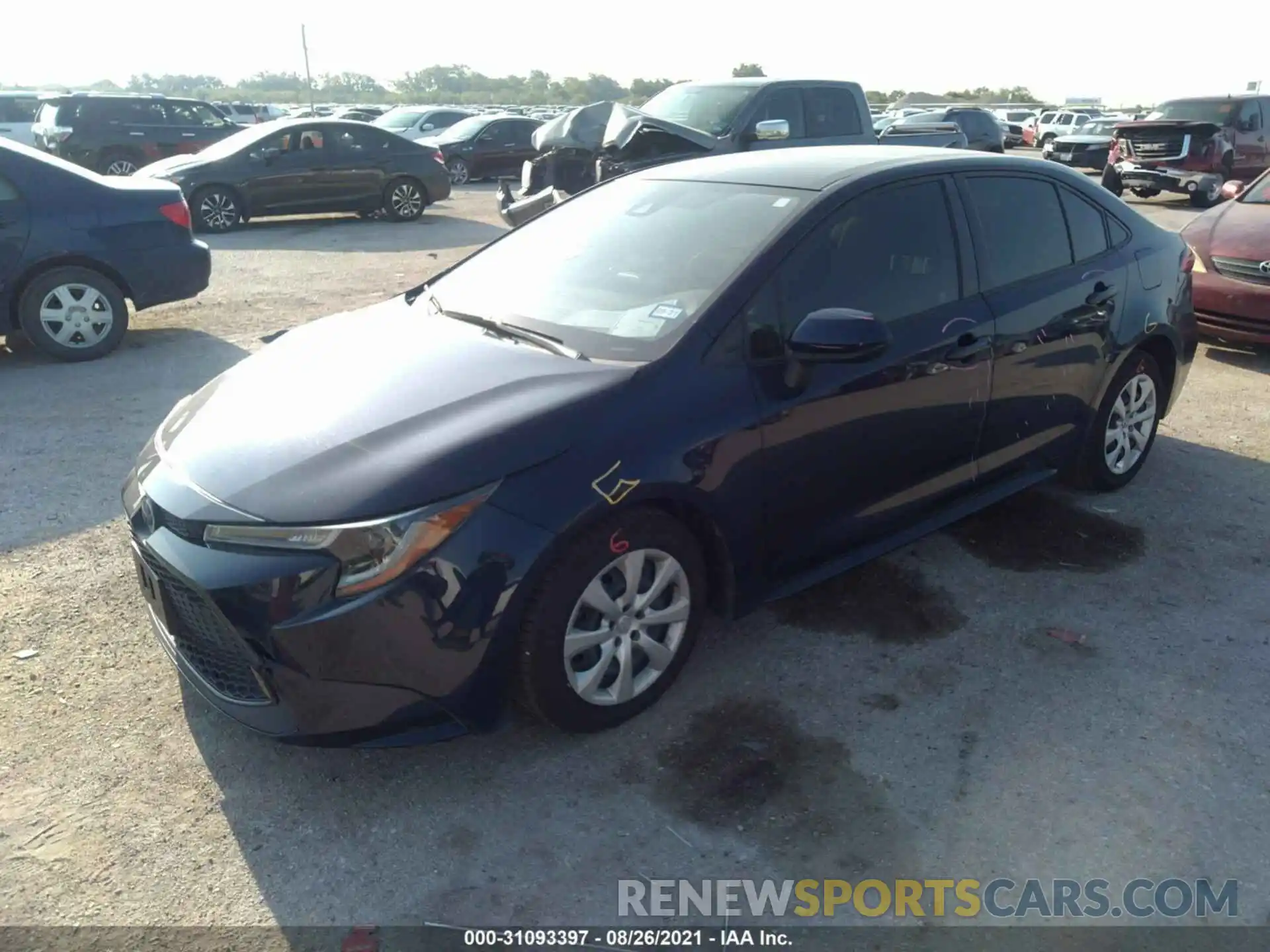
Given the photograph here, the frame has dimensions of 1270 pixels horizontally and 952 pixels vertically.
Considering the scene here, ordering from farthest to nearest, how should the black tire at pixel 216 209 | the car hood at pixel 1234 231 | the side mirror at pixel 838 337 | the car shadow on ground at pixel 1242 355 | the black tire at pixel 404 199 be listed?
1. the black tire at pixel 404 199
2. the black tire at pixel 216 209
3. the car shadow on ground at pixel 1242 355
4. the car hood at pixel 1234 231
5. the side mirror at pixel 838 337

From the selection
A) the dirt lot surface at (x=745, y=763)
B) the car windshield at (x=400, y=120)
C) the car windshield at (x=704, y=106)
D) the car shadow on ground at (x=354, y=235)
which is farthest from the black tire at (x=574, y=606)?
the car windshield at (x=400, y=120)

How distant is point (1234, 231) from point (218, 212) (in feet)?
39.6

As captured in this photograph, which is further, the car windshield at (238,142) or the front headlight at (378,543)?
the car windshield at (238,142)

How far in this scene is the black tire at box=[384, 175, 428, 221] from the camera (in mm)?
15141

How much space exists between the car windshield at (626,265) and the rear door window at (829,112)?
7.65 m

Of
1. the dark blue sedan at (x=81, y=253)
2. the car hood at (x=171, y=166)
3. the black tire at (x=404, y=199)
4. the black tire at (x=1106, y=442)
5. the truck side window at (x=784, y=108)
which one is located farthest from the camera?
the black tire at (x=404, y=199)

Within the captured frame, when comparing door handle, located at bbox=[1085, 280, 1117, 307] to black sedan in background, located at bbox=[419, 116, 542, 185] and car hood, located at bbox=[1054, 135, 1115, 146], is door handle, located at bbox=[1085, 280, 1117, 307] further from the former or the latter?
car hood, located at bbox=[1054, 135, 1115, 146]

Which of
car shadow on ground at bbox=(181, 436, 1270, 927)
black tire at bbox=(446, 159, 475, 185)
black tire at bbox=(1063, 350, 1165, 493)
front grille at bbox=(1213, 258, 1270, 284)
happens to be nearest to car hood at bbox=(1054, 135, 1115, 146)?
black tire at bbox=(446, 159, 475, 185)

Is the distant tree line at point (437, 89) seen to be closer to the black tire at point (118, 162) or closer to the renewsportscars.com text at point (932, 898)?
the black tire at point (118, 162)

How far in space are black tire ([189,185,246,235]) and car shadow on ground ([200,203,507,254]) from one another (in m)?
0.18

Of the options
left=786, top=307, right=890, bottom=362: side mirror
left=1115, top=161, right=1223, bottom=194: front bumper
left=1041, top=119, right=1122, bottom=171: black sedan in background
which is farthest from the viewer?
left=1041, top=119, right=1122, bottom=171: black sedan in background

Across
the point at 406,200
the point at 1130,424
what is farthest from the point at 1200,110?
the point at 1130,424

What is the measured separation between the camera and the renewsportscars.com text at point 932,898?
2502mm

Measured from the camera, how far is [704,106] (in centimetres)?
1067
